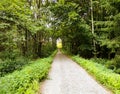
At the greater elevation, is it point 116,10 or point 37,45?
point 116,10

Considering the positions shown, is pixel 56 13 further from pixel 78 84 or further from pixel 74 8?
pixel 78 84

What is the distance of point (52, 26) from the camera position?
95.3 ft

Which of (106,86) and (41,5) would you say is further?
(41,5)

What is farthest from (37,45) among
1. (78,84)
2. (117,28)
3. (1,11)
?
(78,84)

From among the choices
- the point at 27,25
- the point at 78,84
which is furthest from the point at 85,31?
the point at 78,84

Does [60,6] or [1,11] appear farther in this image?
[60,6]

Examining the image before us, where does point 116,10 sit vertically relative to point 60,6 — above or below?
below

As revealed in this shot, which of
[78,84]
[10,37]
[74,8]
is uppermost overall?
[74,8]

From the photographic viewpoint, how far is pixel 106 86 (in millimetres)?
9719

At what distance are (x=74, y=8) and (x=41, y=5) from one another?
477 centimetres

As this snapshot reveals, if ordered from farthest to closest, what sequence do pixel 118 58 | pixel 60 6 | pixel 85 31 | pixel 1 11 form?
pixel 60 6 → pixel 85 31 → pixel 1 11 → pixel 118 58

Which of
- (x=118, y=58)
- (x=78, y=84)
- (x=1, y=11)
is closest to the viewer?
(x=78, y=84)

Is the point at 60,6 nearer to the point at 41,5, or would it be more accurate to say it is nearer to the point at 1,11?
the point at 41,5

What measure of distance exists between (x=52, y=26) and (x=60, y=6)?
10.5ft
